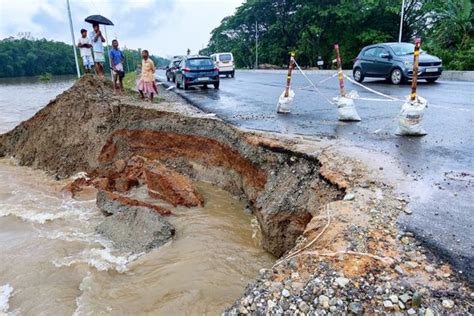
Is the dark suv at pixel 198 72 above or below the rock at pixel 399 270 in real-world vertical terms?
above

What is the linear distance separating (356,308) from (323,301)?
0.65ft

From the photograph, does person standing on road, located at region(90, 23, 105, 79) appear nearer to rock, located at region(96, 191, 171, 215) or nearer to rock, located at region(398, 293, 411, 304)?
rock, located at region(96, 191, 171, 215)

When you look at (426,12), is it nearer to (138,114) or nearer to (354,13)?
(354,13)

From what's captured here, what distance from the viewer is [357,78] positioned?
55.5ft

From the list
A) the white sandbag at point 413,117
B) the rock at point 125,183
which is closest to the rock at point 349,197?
the white sandbag at point 413,117

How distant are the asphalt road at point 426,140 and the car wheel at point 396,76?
1750 mm

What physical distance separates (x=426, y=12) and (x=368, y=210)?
105ft

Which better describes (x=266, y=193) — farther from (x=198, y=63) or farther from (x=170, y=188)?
(x=198, y=63)

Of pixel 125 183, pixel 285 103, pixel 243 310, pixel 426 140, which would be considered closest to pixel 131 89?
pixel 285 103

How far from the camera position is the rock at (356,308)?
2.27 m

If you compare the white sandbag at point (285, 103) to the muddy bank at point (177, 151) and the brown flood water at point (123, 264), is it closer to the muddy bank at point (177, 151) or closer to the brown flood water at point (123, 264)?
the muddy bank at point (177, 151)

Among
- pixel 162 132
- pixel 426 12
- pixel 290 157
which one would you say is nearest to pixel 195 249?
pixel 290 157

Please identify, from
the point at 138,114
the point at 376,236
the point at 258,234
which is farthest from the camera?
the point at 138,114

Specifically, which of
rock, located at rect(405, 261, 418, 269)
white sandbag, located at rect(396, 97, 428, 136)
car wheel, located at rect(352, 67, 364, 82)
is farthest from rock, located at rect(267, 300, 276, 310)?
car wheel, located at rect(352, 67, 364, 82)
